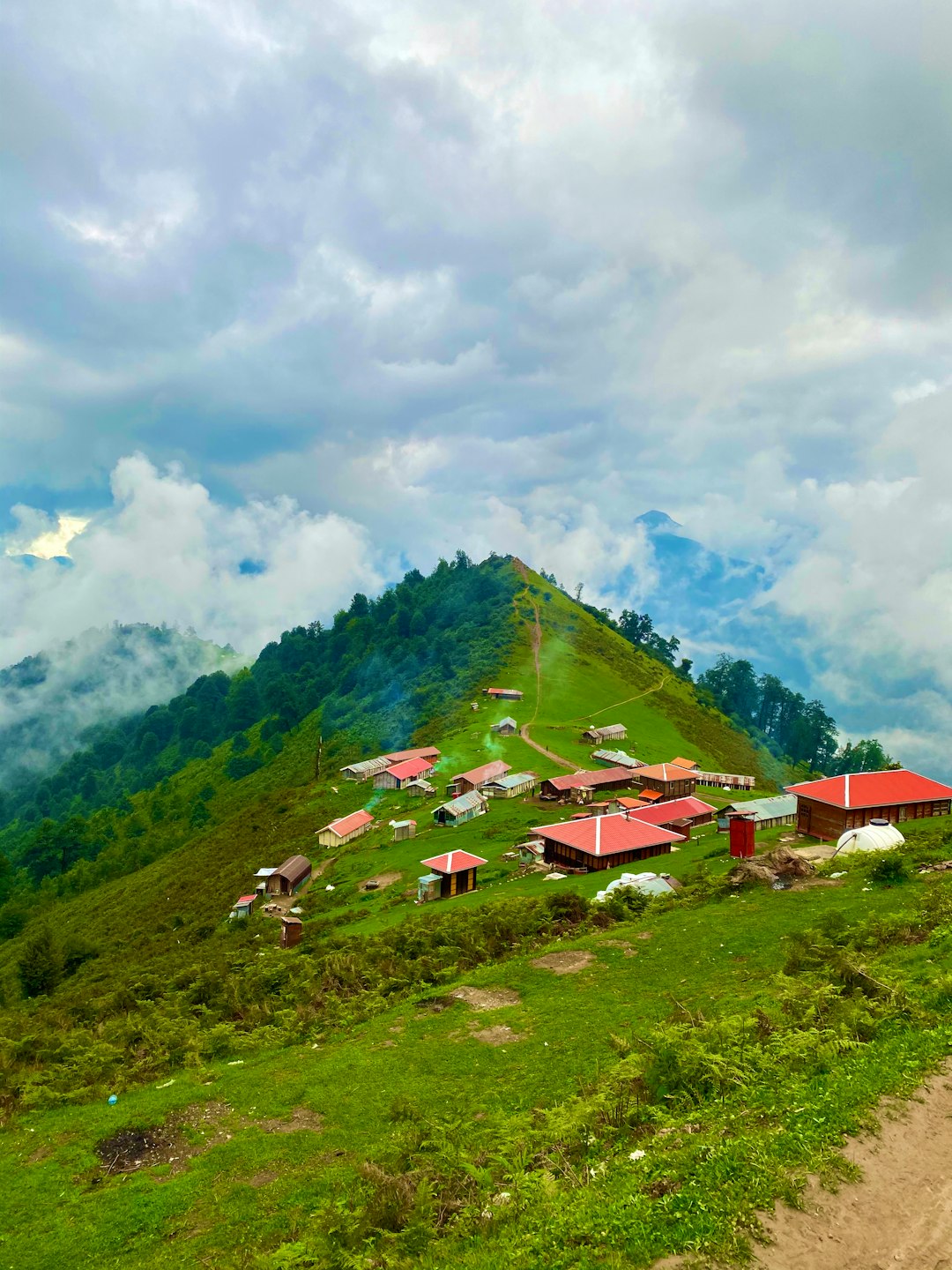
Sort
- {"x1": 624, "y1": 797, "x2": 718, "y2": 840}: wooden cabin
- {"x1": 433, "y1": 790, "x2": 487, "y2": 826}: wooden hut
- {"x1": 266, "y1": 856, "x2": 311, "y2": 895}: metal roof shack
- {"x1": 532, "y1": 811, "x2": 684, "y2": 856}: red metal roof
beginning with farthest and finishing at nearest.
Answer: {"x1": 433, "y1": 790, "x2": 487, "y2": 826}: wooden hut < {"x1": 266, "y1": 856, "x2": 311, "y2": 895}: metal roof shack < {"x1": 624, "y1": 797, "x2": 718, "y2": 840}: wooden cabin < {"x1": 532, "y1": 811, "x2": 684, "y2": 856}: red metal roof

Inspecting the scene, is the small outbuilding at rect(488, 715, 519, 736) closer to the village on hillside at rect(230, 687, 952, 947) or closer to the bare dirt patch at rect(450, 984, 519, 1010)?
the village on hillside at rect(230, 687, 952, 947)

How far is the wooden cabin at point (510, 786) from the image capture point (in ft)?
262

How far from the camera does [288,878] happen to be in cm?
6531

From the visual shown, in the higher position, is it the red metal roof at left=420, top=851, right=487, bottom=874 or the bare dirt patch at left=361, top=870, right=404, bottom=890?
the red metal roof at left=420, top=851, right=487, bottom=874

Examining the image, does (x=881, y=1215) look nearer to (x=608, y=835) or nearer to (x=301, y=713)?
(x=608, y=835)

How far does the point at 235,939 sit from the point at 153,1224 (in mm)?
40128

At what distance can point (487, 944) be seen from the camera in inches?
1149

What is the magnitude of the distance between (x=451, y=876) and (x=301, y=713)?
120680 millimetres

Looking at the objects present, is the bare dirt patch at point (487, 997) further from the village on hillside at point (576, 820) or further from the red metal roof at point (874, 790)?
the red metal roof at point (874, 790)

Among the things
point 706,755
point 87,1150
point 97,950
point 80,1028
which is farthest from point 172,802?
point 87,1150

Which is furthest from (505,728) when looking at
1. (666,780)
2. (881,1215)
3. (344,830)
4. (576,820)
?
(881,1215)

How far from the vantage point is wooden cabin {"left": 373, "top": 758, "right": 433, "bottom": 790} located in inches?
3556

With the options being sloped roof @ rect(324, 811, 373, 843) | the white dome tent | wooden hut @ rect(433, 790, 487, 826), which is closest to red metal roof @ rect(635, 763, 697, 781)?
wooden hut @ rect(433, 790, 487, 826)

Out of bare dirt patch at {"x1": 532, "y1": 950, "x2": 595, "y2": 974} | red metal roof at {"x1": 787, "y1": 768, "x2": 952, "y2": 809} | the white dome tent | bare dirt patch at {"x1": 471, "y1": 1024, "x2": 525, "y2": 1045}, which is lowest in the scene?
bare dirt patch at {"x1": 471, "y1": 1024, "x2": 525, "y2": 1045}
